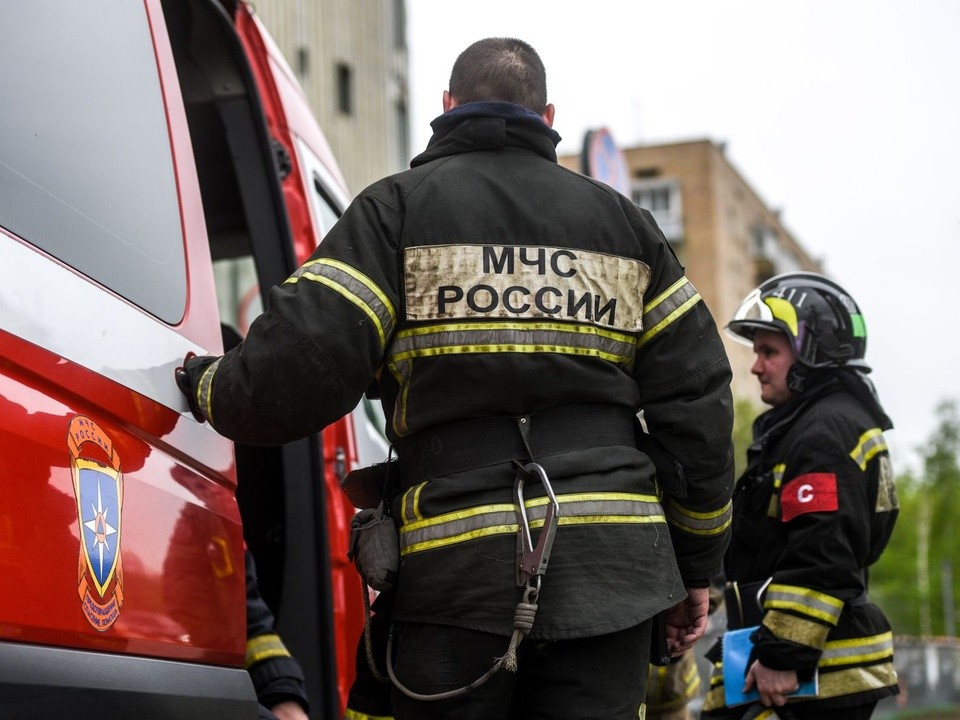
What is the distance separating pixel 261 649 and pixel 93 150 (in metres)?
1.26

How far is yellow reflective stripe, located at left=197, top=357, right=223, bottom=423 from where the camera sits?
2.25 metres

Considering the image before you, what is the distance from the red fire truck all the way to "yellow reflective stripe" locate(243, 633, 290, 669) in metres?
0.46

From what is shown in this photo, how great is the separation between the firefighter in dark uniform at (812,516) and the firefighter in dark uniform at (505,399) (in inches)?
41.3

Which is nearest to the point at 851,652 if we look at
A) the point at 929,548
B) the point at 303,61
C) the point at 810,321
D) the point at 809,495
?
the point at 809,495

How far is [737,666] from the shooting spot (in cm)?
367

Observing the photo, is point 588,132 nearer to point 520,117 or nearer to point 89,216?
point 520,117

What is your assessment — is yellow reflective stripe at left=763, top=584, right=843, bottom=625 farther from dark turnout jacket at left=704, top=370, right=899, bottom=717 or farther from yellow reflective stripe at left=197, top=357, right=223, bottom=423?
yellow reflective stripe at left=197, top=357, right=223, bottom=423

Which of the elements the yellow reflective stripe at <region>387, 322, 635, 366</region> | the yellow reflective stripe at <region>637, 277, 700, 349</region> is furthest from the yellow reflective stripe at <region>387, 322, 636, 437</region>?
the yellow reflective stripe at <region>637, 277, 700, 349</region>

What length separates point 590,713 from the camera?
221 centimetres

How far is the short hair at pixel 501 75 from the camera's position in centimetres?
256

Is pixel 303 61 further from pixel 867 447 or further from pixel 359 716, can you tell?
pixel 359 716

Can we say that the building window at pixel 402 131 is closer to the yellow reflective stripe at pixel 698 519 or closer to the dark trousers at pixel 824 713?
the dark trousers at pixel 824 713

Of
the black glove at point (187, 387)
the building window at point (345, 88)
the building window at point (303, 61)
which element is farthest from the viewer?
the building window at point (345, 88)

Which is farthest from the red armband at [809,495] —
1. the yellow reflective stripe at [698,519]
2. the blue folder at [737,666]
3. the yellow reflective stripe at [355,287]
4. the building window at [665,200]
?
the building window at [665,200]
